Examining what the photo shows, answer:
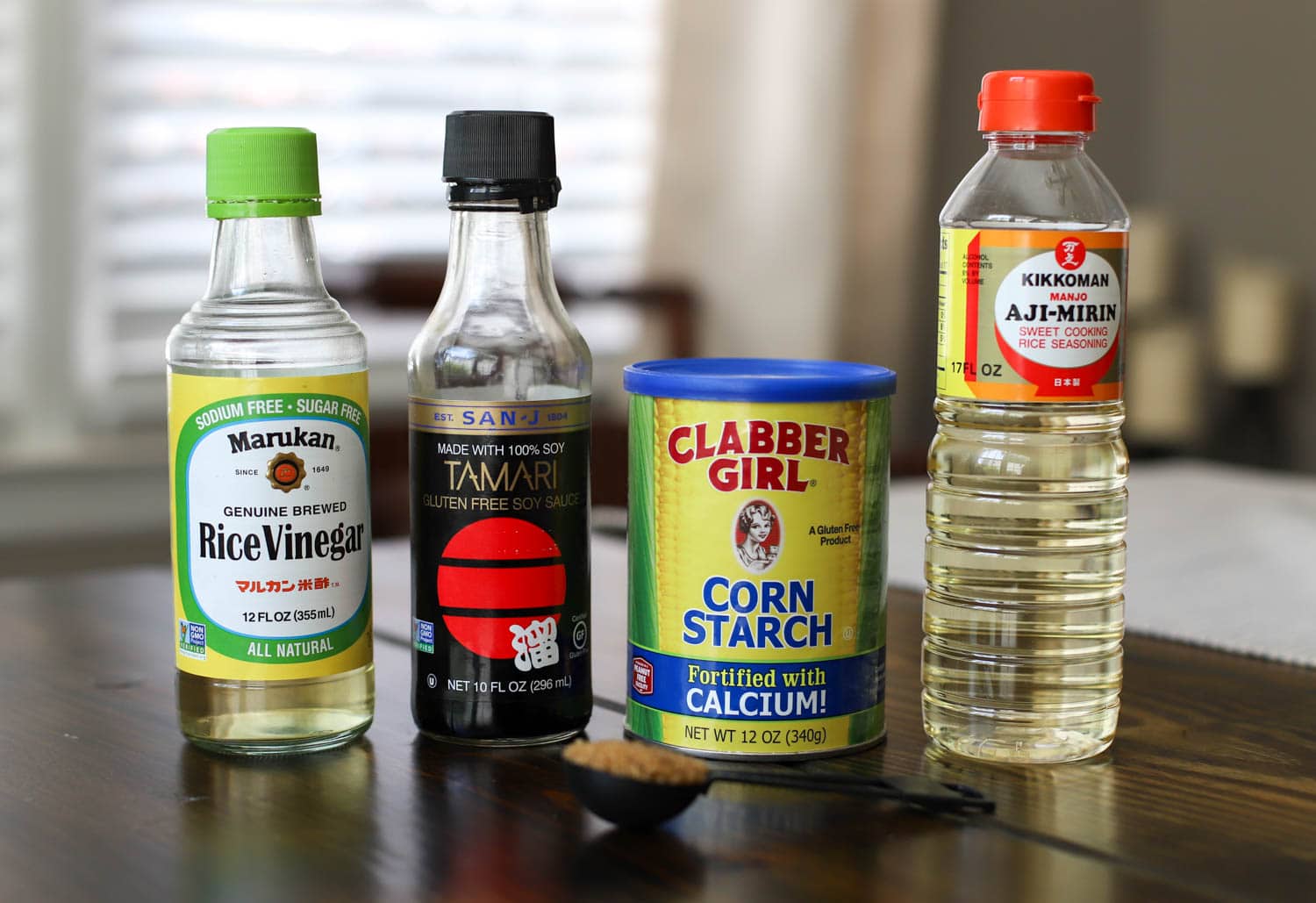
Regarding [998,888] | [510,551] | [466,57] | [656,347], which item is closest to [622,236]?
[656,347]

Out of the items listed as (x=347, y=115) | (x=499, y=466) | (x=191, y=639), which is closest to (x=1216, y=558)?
(x=499, y=466)

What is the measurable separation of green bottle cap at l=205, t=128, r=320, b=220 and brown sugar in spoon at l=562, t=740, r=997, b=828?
28 centimetres

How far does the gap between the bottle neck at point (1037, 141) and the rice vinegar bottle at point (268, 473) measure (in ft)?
1.04

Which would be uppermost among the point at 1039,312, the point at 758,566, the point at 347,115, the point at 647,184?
the point at 347,115

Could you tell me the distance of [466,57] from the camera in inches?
113

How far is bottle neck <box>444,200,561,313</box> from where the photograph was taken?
73 cm

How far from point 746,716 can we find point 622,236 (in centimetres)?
250

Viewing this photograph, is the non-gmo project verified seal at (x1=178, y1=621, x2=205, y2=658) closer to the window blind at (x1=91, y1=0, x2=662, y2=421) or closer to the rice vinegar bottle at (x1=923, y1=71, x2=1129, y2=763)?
the rice vinegar bottle at (x1=923, y1=71, x2=1129, y2=763)

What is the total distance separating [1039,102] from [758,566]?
0.81 ft

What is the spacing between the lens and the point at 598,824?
2.03ft

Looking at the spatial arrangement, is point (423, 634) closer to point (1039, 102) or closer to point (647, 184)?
point (1039, 102)

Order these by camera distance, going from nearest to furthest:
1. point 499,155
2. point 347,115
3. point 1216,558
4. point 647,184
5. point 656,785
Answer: point 656,785 → point 499,155 → point 1216,558 → point 347,115 → point 647,184

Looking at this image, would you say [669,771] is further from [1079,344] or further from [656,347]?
[656,347]

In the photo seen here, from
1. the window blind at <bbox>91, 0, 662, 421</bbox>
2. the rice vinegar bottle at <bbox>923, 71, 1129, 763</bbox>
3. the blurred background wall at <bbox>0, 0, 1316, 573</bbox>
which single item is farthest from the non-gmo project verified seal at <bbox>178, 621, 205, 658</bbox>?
the window blind at <bbox>91, 0, 662, 421</bbox>
